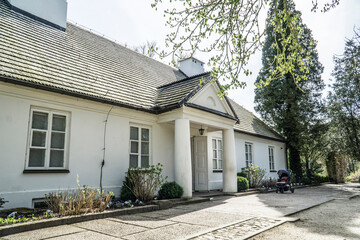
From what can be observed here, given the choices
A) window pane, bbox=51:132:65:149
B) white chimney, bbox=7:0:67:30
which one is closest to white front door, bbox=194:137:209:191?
window pane, bbox=51:132:65:149

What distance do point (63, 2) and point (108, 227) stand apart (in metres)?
10.4

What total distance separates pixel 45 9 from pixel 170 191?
925 cm

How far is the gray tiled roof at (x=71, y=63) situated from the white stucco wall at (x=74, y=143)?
1.49ft

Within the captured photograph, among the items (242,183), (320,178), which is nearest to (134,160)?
(242,183)

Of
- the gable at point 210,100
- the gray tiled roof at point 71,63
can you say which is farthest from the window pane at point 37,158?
the gable at point 210,100

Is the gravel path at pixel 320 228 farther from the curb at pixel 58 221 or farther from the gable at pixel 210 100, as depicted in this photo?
the gable at pixel 210 100

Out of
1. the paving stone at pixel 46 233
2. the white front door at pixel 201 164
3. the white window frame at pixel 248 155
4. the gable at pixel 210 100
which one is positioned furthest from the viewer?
the white window frame at pixel 248 155

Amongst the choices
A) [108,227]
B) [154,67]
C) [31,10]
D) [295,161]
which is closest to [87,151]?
[108,227]

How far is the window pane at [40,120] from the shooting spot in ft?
24.0

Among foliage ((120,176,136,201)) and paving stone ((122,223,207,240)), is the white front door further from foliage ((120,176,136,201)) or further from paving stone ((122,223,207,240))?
paving stone ((122,223,207,240))

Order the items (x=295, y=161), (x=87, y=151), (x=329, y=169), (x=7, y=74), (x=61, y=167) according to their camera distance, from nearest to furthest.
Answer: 1. (x=7, y=74)
2. (x=61, y=167)
3. (x=87, y=151)
4. (x=295, y=161)
5. (x=329, y=169)

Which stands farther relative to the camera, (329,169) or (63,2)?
(329,169)

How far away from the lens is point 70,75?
28.2 feet

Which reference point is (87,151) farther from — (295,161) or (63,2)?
(295,161)
